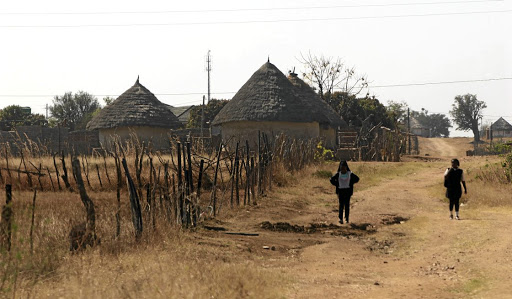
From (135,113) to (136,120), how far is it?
1.70 ft

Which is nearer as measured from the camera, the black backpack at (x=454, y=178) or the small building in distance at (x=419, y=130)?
the black backpack at (x=454, y=178)

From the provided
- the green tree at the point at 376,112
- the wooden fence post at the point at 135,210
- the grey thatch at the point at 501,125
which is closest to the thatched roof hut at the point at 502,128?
the grey thatch at the point at 501,125

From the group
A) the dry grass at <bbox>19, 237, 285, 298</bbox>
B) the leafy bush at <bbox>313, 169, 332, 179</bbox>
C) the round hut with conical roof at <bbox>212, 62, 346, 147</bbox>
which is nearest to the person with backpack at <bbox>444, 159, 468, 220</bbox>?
the dry grass at <bbox>19, 237, 285, 298</bbox>

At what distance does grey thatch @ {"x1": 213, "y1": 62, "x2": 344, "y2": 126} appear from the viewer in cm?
2619

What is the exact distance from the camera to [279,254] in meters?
8.66

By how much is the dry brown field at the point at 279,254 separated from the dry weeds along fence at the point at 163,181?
25 cm

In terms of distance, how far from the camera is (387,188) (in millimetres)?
16844

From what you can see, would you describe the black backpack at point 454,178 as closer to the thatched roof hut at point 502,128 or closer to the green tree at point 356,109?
the green tree at point 356,109

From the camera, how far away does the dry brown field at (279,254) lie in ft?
20.0

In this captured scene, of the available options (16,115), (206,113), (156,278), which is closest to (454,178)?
(156,278)

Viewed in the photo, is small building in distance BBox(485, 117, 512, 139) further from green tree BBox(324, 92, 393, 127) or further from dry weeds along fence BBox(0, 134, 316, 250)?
dry weeds along fence BBox(0, 134, 316, 250)

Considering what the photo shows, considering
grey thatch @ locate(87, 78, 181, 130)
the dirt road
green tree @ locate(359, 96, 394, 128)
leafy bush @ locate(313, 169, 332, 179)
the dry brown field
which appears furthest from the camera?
green tree @ locate(359, 96, 394, 128)

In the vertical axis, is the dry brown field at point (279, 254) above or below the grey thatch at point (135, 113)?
below

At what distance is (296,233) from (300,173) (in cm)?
823
